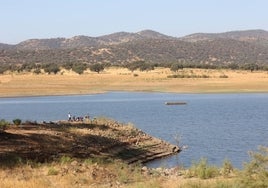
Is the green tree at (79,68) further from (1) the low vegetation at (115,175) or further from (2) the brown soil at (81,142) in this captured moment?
(1) the low vegetation at (115,175)

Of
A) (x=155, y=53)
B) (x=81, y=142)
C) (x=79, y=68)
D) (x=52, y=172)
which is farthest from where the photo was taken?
(x=155, y=53)

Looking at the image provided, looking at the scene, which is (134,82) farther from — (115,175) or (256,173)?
(256,173)

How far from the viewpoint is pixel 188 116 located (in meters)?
52.6

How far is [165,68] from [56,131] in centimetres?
8518

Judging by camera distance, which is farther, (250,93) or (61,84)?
(61,84)

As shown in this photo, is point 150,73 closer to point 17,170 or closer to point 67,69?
point 67,69

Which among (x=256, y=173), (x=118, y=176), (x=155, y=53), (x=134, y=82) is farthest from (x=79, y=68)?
(x=256, y=173)

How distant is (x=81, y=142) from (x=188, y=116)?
24373 mm

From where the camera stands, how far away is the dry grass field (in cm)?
8638

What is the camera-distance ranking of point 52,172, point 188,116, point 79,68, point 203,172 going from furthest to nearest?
point 79,68 < point 188,116 < point 203,172 < point 52,172

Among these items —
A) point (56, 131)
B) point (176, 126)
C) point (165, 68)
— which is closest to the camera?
point (56, 131)

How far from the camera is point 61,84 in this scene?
92.6m

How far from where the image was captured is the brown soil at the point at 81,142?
24.7 metres

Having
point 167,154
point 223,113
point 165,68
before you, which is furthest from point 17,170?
point 165,68
